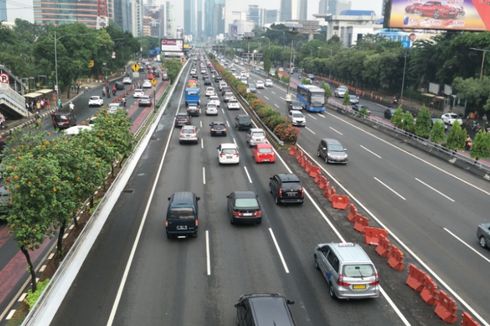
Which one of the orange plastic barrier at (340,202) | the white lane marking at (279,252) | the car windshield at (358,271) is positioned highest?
the car windshield at (358,271)

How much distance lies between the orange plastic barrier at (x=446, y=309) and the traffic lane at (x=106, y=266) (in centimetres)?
1100

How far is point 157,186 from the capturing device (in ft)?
108

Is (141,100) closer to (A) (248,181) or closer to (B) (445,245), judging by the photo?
(A) (248,181)

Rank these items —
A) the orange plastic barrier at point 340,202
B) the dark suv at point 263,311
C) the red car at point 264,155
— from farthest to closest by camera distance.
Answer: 1. the red car at point 264,155
2. the orange plastic barrier at point 340,202
3. the dark suv at point 263,311

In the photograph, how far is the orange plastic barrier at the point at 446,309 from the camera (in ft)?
54.1

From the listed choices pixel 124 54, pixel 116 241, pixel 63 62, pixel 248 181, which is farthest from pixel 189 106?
pixel 124 54

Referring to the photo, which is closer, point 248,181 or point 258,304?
point 258,304

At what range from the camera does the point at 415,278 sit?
1888 centimetres

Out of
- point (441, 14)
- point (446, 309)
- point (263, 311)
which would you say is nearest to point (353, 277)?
point (446, 309)

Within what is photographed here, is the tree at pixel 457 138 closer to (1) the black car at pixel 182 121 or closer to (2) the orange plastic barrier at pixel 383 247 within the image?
(2) the orange plastic barrier at pixel 383 247

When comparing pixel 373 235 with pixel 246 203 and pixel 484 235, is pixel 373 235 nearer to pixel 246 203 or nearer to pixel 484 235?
pixel 484 235

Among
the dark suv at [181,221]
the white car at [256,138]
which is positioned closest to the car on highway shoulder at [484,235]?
the dark suv at [181,221]

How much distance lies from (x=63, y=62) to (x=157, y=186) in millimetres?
53259

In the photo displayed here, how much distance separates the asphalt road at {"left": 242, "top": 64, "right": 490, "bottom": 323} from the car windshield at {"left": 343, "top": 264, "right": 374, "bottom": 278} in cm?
395
